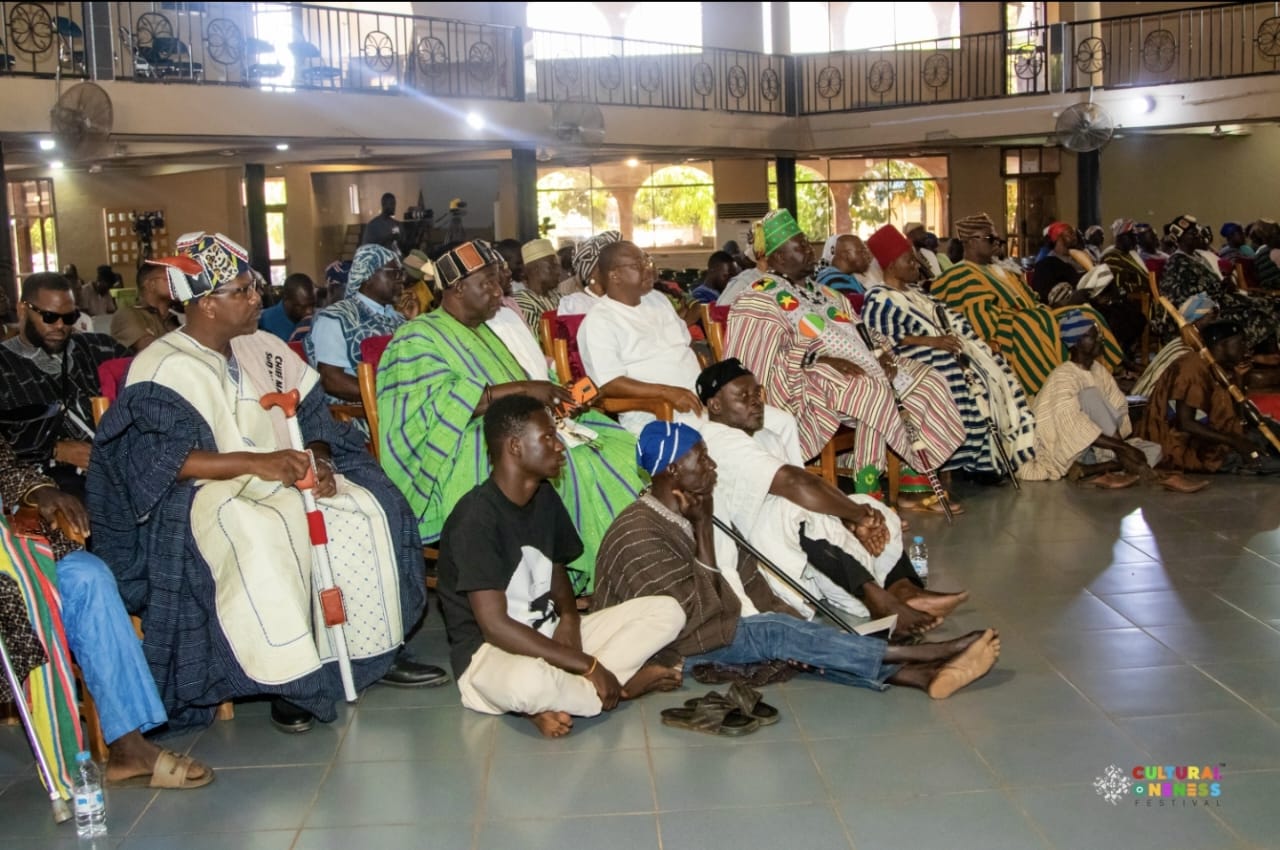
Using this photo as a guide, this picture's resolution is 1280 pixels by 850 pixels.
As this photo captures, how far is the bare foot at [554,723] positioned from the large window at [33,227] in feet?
53.4

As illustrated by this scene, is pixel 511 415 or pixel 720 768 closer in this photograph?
pixel 720 768

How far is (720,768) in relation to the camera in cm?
327

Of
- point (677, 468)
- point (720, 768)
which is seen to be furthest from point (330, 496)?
point (720, 768)

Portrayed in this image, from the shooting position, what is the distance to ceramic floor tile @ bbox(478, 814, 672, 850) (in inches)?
114

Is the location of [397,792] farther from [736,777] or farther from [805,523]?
[805,523]

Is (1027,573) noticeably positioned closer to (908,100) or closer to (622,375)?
(622,375)

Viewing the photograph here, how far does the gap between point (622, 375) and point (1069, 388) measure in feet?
9.16

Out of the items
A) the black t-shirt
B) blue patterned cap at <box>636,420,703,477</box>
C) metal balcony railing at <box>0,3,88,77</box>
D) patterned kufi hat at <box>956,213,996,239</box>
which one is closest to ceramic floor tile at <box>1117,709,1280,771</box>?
blue patterned cap at <box>636,420,703,477</box>

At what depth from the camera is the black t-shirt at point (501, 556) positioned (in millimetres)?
3594

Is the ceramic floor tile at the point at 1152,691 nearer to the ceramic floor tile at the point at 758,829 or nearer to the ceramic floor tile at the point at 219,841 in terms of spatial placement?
the ceramic floor tile at the point at 758,829

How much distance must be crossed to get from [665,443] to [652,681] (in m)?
0.67

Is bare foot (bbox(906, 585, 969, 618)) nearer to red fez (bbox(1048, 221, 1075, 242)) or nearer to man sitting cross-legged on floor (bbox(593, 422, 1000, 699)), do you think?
man sitting cross-legged on floor (bbox(593, 422, 1000, 699))

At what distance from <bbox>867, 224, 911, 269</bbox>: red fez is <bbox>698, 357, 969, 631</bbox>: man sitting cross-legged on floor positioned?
8.20 ft

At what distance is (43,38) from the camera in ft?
41.0
